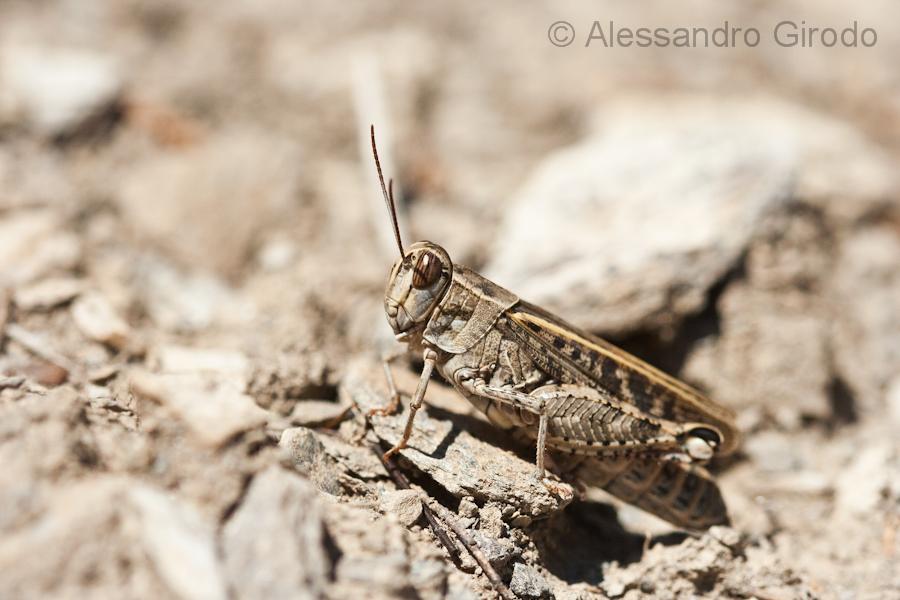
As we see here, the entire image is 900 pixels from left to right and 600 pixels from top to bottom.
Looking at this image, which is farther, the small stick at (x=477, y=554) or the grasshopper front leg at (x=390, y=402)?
the grasshopper front leg at (x=390, y=402)

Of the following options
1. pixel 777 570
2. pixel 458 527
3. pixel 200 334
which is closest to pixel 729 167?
pixel 777 570

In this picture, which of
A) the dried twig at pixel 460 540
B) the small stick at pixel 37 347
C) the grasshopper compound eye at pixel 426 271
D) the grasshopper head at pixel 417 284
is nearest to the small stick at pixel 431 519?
the dried twig at pixel 460 540

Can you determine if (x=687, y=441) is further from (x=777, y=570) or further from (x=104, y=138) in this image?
(x=104, y=138)

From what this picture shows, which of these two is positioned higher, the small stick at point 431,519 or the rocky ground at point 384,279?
the rocky ground at point 384,279

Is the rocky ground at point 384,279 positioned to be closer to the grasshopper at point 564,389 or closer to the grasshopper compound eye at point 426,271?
the grasshopper at point 564,389

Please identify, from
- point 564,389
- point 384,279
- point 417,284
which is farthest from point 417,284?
point 384,279

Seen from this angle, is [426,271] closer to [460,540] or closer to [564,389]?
[564,389]

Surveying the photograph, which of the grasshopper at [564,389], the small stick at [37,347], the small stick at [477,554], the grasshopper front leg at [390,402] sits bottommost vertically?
the small stick at [37,347]
